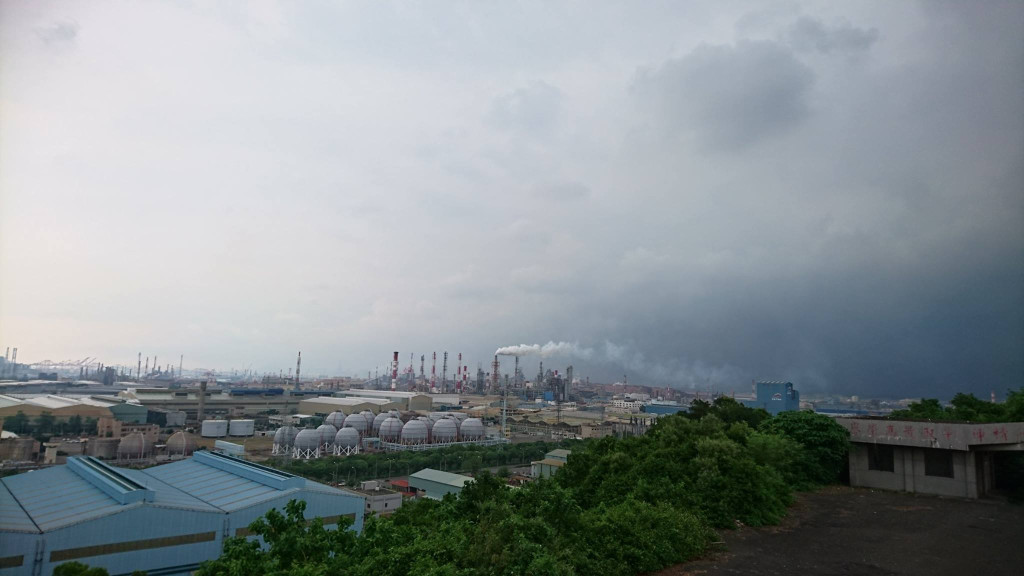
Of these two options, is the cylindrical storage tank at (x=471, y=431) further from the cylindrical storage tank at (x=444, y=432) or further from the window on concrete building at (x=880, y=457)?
the window on concrete building at (x=880, y=457)

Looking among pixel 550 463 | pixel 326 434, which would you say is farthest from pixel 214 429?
pixel 550 463

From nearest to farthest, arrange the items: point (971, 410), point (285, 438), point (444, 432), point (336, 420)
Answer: point (971, 410) < point (285, 438) < point (444, 432) < point (336, 420)

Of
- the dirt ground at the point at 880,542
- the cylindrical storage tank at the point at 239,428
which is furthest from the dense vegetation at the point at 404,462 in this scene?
the dirt ground at the point at 880,542

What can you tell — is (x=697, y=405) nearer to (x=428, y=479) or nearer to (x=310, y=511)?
(x=428, y=479)

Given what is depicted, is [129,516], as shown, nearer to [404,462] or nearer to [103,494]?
[103,494]

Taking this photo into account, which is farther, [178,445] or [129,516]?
[178,445]

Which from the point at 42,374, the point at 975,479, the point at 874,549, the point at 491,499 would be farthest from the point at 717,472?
the point at 42,374

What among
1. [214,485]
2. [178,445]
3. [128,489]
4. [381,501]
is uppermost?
[128,489]
